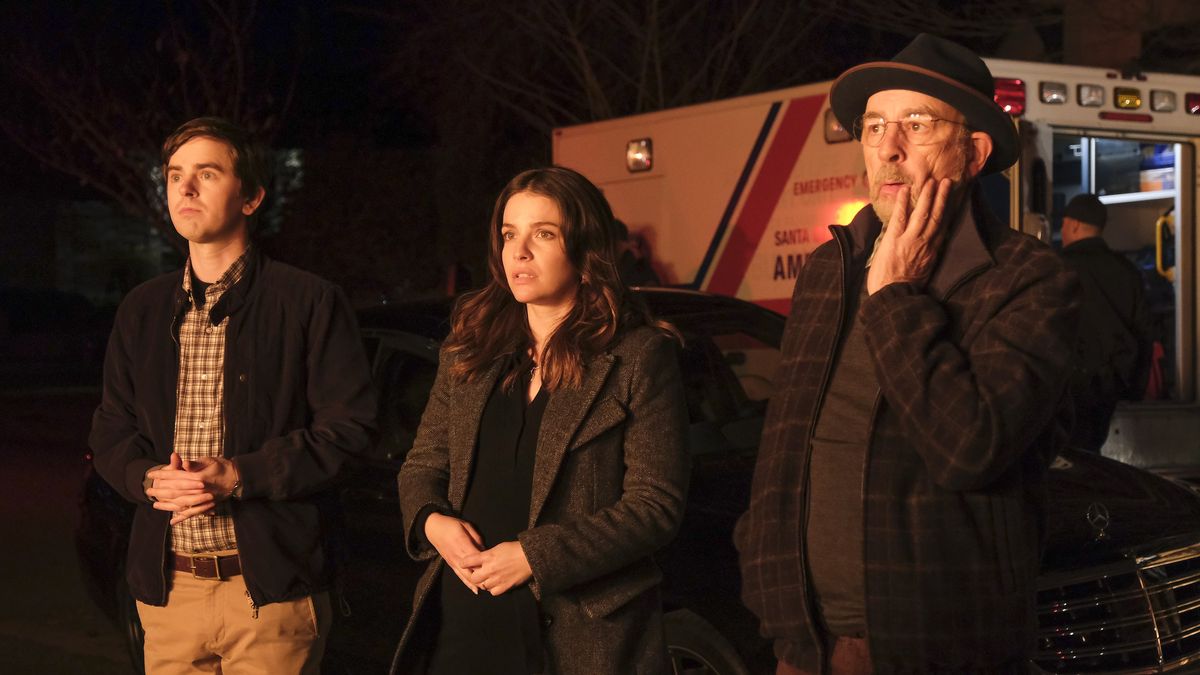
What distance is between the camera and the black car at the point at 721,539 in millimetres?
4395

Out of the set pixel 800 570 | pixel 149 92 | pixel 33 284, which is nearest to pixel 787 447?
pixel 800 570

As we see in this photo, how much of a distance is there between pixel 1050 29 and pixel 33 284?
33300mm

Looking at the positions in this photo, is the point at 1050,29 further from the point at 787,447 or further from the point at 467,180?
the point at 787,447

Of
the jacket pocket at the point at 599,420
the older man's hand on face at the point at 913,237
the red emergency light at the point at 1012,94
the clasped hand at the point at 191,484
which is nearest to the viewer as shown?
the older man's hand on face at the point at 913,237

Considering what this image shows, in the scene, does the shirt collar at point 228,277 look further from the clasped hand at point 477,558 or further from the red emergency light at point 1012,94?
the red emergency light at point 1012,94

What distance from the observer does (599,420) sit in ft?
10.1

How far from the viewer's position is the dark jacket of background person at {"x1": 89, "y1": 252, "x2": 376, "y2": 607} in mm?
3516

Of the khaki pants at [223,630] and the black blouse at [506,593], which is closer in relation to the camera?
the black blouse at [506,593]

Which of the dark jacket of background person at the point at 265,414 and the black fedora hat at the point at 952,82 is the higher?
the black fedora hat at the point at 952,82

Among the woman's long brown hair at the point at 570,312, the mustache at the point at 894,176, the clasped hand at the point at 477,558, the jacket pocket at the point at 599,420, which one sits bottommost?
the clasped hand at the point at 477,558

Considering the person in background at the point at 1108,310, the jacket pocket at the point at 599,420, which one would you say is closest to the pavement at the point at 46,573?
the jacket pocket at the point at 599,420

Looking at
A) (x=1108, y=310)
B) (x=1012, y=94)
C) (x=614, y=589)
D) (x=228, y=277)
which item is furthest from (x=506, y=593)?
(x=1108, y=310)

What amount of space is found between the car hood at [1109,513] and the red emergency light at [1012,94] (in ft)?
9.15

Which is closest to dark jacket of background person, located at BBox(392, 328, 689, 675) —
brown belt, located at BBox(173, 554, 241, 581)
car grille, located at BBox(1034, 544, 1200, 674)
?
brown belt, located at BBox(173, 554, 241, 581)
